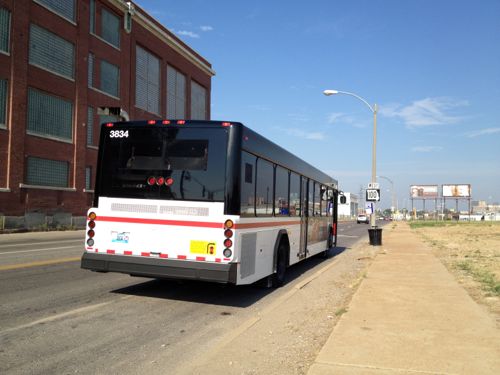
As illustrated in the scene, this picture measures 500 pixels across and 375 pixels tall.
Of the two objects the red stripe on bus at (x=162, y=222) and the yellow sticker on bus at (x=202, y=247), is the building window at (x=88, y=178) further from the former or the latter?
the yellow sticker on bus at (x=202, y=247)

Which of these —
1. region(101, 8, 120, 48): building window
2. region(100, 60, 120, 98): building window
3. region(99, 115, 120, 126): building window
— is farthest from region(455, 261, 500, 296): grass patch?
region(101, 8, 120, 48): building window

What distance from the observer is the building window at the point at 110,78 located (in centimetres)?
3656

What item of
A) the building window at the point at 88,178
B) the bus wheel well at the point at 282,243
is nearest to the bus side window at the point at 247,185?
the bus wheel well at the point at 282,243

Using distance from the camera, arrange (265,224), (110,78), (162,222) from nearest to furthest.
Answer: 1. (162,222)
2. (265,224)
3. (110,78)

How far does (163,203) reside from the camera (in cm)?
788

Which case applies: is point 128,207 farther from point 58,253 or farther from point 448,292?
point 58,253

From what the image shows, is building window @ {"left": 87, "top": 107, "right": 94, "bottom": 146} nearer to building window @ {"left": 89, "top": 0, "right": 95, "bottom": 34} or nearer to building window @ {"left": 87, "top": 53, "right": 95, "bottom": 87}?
building window @ {"left": 87, "top": 53, "right": 95, "bottom": 87}

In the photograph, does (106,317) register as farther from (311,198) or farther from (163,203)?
(311,198)

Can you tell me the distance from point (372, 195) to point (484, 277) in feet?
38.6

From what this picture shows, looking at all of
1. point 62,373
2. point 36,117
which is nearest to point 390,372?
point 62,373

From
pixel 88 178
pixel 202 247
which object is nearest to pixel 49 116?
pixel 88 178

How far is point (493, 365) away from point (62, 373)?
14.2 feet

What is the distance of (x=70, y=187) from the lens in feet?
107

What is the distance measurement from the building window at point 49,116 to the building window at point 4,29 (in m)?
2.81
